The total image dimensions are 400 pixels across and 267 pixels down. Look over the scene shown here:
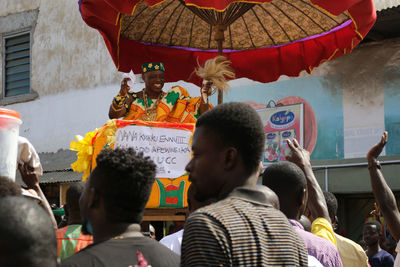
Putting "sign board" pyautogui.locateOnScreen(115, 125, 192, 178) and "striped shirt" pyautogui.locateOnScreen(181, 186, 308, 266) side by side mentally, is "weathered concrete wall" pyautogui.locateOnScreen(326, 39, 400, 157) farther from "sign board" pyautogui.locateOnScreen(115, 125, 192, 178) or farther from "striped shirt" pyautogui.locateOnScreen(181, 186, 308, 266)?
"striped shirt" pyautogui.locateOnScreen(181, 186, 308, 266)

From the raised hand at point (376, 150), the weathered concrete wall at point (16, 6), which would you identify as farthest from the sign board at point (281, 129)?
the weathered concrete wall at point (16, 6)

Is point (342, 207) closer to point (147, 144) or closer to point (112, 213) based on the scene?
point (147, 144)

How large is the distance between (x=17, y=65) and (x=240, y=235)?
1485cm

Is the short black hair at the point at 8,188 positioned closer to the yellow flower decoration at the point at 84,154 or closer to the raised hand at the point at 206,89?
the yellow flower decoration at the point at 84,154

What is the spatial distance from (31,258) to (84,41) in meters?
13.5

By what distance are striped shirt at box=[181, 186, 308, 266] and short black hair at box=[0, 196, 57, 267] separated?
42 cm

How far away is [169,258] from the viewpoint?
2301 mm

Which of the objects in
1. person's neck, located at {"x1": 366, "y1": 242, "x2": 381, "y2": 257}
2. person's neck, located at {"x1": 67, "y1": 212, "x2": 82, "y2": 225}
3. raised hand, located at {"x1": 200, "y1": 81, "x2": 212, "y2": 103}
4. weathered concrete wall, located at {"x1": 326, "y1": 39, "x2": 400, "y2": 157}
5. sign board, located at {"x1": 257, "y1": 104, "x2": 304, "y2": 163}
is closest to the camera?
person's neck, located at {"x1": 67, "y1": 212, "x2": 82, "y2": 225}

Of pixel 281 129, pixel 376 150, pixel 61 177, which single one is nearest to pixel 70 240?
pixel 376 150

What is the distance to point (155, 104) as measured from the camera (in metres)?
5.85

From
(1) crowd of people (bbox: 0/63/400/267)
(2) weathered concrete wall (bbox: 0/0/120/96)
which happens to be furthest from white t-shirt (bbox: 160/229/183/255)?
(2) weathered concrete wall (bbox: 0/0/120/96)

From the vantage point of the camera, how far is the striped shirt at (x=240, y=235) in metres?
1.89

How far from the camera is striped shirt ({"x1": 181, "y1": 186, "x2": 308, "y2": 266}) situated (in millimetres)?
1889

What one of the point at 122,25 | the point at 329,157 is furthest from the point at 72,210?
the point at 329,157
